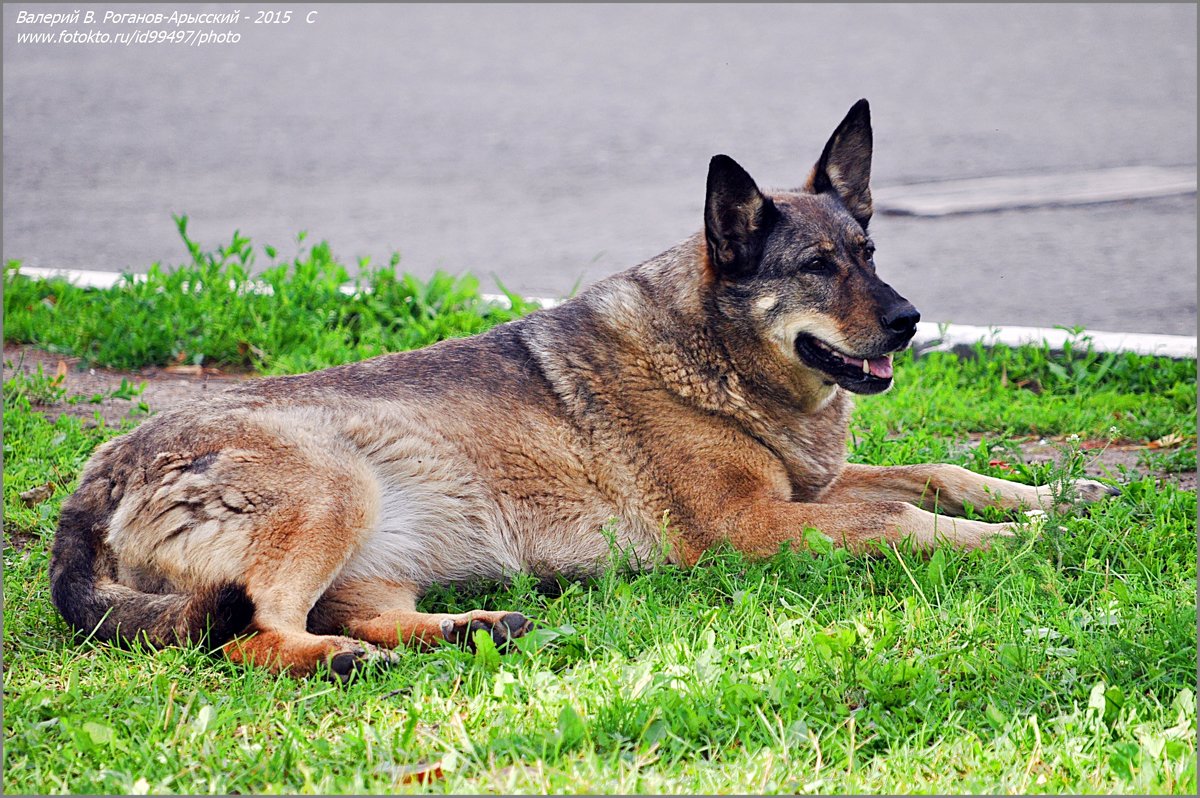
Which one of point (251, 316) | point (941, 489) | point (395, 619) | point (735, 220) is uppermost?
point (735, 220)

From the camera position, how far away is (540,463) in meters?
4.22

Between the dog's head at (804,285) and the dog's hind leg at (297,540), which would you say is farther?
the dog's head at (804,285)

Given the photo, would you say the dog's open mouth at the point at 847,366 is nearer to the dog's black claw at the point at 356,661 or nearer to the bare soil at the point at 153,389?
the bare soil at the point at 153,389

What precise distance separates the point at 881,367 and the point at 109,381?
3.95 m

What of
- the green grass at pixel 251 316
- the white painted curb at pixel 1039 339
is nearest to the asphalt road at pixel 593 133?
the white painted curb at pixel 1039 339

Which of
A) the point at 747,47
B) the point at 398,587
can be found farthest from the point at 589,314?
the point at 747,47

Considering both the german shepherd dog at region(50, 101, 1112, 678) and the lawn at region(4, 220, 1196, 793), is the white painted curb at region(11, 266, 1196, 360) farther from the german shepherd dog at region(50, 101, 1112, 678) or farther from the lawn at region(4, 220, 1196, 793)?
the german shepherd dog at region(50, 101, 1112, 678)

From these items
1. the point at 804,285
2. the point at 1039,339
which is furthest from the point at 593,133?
the point at 804,285

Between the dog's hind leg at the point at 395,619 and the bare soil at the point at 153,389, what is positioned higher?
→ the bare soil at the point at 153,389

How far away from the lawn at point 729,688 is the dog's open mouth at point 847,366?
61 cm

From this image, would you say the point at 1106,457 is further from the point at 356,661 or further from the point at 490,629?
the point at 356,661

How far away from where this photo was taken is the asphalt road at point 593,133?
7.92 metres

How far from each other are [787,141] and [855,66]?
2.80 metres

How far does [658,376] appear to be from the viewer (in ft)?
14.4
